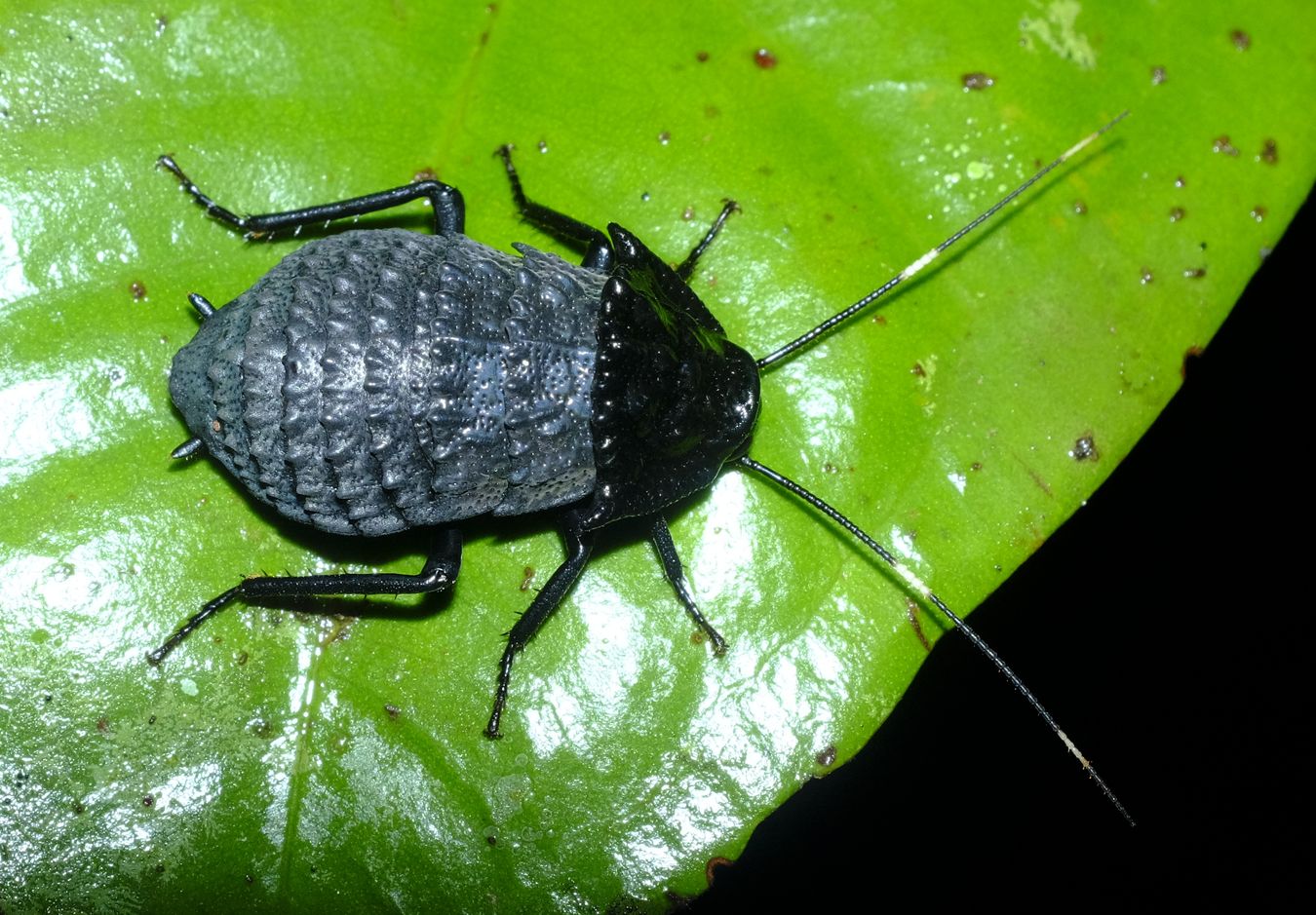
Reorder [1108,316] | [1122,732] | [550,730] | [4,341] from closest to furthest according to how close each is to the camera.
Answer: [4,341], [550,730], [1108,316], [1122,732]

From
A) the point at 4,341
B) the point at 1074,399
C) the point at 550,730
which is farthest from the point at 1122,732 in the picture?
the point at 4,341

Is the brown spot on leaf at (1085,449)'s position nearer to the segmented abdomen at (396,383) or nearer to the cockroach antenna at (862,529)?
the cockroach antenna at (862,529)

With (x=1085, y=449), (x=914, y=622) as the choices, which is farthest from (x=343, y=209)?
(x=1085, y=449)

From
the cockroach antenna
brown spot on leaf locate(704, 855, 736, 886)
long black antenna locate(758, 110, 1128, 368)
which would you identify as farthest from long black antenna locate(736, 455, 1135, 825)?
brown spot on leaf locate(704, 855, 736, 886)

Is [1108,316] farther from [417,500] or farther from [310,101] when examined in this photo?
[310,101]

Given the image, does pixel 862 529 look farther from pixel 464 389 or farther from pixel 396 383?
pixel 396 383

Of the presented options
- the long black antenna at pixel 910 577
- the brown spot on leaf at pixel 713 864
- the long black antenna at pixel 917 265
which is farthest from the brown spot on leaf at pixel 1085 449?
the brown spot on leaf at pixel 713 864

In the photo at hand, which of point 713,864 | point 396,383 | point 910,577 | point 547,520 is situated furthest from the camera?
point 547,520
